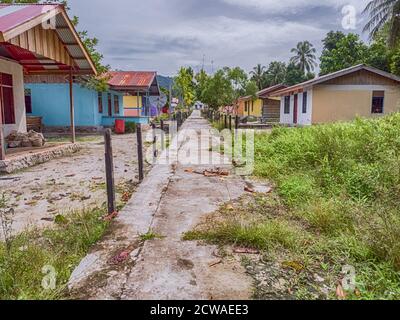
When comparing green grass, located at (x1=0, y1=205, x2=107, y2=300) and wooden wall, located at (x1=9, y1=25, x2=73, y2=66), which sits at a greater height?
wooden wall, located at (x1=9, y1=25, x2=73, y2=66)

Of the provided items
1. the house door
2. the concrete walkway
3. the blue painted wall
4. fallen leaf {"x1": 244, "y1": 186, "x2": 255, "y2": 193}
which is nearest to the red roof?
the blue painted wall

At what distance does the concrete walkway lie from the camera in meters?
2.41

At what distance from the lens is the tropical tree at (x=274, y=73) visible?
60.4m

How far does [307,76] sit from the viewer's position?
191 feet

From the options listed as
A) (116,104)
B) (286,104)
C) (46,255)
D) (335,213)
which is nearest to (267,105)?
(286,104)

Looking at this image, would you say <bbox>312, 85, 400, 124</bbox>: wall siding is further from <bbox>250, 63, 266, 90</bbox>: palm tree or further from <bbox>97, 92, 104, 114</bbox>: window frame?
<bbox>250, 63, 266, 90</bbox>: palm tree

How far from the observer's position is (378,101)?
65.2ft

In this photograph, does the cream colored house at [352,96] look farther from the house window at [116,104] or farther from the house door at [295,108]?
the house window at [116,104]

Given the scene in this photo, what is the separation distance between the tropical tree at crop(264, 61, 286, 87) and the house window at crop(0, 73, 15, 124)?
54.8 m

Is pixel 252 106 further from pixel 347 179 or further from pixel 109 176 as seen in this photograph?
pixel 109 176

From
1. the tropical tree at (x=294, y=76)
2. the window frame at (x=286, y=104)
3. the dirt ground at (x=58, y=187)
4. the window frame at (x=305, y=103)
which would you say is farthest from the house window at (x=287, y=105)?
the tropical tree at (x=294, y=76)

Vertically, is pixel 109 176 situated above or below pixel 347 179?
above

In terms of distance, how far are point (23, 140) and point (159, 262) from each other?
8.78m
